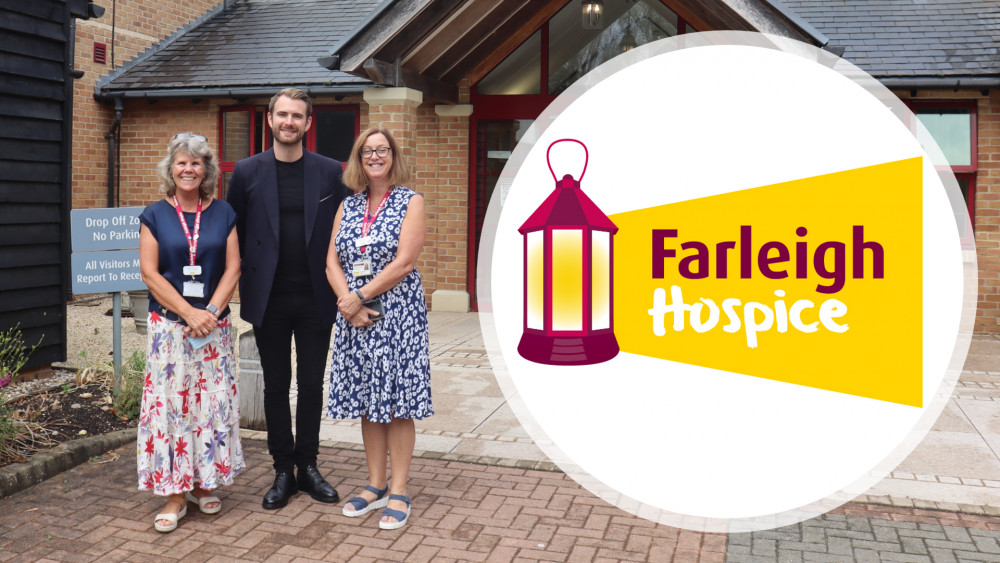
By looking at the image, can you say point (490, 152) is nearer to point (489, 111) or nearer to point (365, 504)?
point (489, 111)

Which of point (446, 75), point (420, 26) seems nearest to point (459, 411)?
point (420, 26)

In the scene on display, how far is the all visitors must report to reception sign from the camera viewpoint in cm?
600

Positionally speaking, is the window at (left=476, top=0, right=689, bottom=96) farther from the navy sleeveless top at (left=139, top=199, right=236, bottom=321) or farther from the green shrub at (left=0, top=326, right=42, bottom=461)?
the navy sleeveless top at (left=139, top=199, right=236, bottom=321)

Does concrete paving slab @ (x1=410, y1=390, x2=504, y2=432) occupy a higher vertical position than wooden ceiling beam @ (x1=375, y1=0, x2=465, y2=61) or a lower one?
lower

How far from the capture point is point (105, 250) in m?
6.11

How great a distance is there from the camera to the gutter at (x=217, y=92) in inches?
455

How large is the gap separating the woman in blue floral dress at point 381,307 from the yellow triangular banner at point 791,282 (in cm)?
308

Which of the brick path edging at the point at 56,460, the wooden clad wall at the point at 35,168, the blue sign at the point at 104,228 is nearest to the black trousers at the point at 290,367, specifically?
the brick path edging at the point at 56,460

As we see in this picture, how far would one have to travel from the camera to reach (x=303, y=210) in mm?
4438

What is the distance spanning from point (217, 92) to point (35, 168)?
17.3ft

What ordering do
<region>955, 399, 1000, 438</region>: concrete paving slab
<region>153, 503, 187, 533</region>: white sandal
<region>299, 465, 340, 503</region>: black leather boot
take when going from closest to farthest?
<region>153, 503, 187, 533</region>: white sandal → <region>299, 465, 340, 503</region>: black leather boot → <region>955, 399, 1000, 438</region>: concrete paving slab

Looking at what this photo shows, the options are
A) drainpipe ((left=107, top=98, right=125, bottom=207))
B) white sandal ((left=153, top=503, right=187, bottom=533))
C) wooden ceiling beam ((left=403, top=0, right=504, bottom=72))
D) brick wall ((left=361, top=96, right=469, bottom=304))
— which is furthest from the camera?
drainpipe ((left=107, top=98, right=125, bottom=207))

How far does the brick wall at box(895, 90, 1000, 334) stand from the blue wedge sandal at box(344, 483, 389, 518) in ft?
28.4

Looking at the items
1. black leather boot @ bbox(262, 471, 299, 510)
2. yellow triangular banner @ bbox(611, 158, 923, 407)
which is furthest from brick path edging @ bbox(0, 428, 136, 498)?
yellow triangular banner @ bbox(611, 158, 923, 407)
